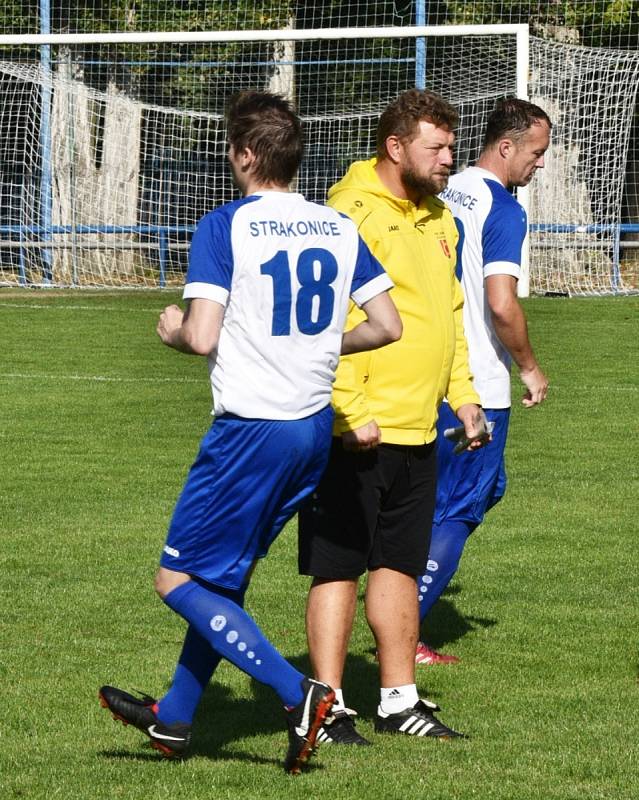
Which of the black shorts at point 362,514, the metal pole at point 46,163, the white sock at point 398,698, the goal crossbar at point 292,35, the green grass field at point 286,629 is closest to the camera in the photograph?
the green grass field at point 286,629

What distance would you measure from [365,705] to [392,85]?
64.8ft

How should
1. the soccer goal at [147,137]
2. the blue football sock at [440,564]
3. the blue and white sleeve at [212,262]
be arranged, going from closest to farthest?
the blue and white sleeve at [212,262], the blue football sock at [440,564], the soccer goal at [147,137]

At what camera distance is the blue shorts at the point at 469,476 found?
596 cm

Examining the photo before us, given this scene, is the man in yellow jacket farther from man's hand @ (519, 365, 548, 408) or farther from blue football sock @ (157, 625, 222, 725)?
man's hand @ (519, 365, 548, 408)

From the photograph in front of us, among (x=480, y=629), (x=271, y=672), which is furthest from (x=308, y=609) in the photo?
(x=480, y=629)

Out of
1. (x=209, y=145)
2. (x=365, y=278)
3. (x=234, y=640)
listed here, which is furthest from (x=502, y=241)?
(x=209, y=145)

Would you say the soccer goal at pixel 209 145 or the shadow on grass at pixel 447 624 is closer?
the shadow on grass at pixel 447 624

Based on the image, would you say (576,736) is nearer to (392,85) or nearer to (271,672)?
(271,672)

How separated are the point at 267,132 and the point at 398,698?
1.90m

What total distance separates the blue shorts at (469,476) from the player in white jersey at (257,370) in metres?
1.66

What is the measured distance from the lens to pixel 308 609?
16.0 ft

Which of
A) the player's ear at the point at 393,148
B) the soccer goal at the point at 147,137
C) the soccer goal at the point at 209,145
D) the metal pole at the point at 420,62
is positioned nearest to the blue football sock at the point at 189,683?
the player's ear at the point at 393,148

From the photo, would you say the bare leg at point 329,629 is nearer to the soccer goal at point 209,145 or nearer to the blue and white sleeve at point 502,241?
the blue and white sleeve at point 502,241

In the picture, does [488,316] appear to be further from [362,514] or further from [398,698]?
[398,698]
